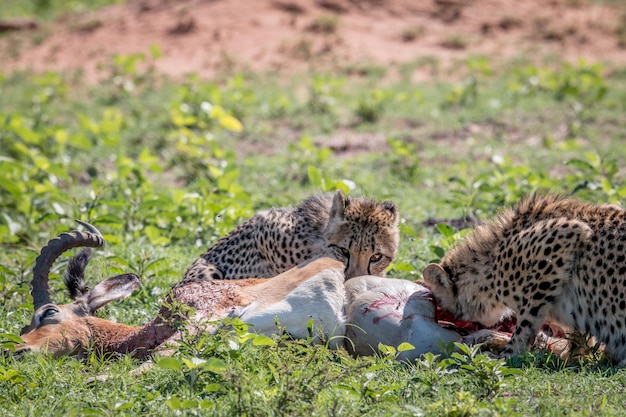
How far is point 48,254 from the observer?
5.90 m

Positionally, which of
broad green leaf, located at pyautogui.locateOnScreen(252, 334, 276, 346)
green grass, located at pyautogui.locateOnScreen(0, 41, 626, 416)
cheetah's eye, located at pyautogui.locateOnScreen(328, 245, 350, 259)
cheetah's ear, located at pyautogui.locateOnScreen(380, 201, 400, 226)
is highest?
cheetah's ear, located at pyautogui.locateOnScreen(380, 201, 400, 226)

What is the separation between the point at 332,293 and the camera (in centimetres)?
574

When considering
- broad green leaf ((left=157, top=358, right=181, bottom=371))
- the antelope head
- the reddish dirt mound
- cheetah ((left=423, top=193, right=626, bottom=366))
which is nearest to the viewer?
broad green leaf ((left=157, top=358, right=181, bottom=371))

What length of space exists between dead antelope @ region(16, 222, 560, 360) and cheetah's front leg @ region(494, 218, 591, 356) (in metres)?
0.18

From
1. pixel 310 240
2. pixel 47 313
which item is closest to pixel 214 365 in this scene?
pixel 47 313

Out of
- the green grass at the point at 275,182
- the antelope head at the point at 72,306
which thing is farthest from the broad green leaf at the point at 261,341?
the antelope head at the point at 72,306

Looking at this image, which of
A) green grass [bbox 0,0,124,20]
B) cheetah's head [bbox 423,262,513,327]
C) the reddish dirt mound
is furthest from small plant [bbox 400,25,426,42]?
cheetah's head [bbox 423,262,513,327]

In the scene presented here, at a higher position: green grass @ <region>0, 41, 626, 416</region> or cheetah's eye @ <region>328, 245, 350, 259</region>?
cheetah's eye @ <region>328, 245, 350, 259</region>

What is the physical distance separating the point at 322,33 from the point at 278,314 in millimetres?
13502

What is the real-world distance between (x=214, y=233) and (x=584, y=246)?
3743 mm

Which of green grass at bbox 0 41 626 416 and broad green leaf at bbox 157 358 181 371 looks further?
green grass at bbox 0 41 626 416

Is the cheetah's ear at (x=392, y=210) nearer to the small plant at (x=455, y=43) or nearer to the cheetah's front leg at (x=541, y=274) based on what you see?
the cheetah's front leg at (x=541, y=274)

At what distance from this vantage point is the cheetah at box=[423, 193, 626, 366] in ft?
18.0

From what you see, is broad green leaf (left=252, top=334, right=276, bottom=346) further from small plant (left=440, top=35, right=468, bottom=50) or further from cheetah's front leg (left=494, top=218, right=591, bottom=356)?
small plant (left=440, top=35, right=468, bottom=50)
